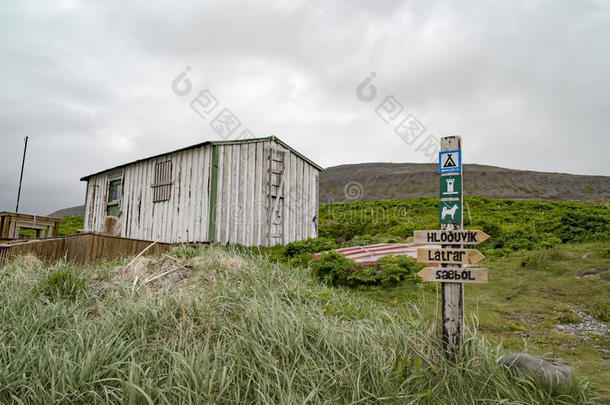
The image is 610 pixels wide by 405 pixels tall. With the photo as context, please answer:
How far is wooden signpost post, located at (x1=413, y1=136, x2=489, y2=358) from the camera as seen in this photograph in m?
4.01

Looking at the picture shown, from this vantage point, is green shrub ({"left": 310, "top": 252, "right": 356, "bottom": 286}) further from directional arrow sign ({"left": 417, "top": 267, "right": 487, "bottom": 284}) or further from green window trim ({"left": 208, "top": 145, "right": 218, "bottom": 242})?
green window trim ({"left": 208, "top": 145, "right": 218, "bottom": 242})

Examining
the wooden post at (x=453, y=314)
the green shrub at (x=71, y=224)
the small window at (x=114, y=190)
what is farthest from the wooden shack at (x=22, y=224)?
the green shrub at (x=71, y=224)

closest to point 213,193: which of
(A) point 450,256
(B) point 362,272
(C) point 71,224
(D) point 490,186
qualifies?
(B) point 362,272

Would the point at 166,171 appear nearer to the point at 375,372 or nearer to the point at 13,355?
the point at 13,355

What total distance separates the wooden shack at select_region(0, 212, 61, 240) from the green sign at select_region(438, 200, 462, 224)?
11.1 meters

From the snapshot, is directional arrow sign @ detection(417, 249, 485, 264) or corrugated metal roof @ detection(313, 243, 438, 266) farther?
corrugated metal roof @ detection(313, 243, 438, 266)

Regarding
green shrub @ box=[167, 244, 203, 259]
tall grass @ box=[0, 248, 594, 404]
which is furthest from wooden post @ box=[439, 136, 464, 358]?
green shrub @ box=[167, 244, 203, 259]

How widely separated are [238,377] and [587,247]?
9331 millimetres

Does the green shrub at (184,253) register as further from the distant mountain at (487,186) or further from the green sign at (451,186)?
the distant mountain at (487,186)

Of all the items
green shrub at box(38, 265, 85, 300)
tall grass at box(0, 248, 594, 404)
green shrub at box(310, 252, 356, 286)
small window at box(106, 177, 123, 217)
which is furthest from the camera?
small window at box(106, 177, 123, 217)

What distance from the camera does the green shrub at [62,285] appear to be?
17.5ft

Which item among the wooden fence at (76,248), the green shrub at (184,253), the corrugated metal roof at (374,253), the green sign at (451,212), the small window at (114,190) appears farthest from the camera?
the small window at (114,190)

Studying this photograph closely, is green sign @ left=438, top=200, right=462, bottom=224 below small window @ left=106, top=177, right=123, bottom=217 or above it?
below

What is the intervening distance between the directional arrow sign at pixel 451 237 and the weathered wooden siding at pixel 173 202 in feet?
23.1
